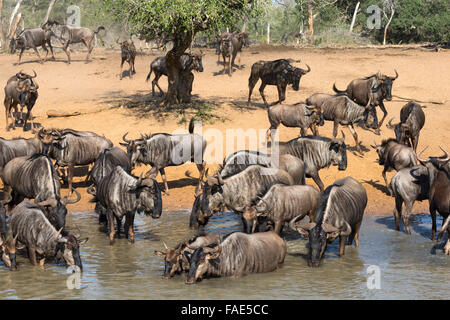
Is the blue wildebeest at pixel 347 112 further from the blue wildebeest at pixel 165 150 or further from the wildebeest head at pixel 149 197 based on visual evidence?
the wildebeest head at pixel 149 197

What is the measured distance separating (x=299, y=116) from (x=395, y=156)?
3302mm

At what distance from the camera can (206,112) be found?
2275 centimetres

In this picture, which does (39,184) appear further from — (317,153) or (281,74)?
(281,74)

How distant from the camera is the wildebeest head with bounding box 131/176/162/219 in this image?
1269cm

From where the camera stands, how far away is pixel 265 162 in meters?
14.8

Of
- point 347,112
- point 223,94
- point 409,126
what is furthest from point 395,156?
point 223,94

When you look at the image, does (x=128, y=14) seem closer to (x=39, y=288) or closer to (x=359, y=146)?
(x=359, y=146)

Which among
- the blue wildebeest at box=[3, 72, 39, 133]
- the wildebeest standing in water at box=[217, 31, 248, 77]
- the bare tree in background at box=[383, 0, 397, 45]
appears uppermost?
the bare tree in background at box=[383, 0, 397, 45]

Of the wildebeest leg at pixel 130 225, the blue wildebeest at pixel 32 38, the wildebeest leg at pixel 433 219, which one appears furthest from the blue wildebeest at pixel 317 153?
the blue wildebeest at pixel 32 38

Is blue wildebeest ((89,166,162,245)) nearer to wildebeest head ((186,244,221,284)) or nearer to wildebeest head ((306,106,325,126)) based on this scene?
wildebeest head ((186,244,221,284))

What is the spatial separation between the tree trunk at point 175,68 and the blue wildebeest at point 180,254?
11732 mm

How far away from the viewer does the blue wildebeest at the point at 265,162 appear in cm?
1462

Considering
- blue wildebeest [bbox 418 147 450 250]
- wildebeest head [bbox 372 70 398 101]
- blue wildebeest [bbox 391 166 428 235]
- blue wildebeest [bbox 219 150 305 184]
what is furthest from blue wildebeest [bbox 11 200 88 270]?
wildebeest head [bbox 372 70 398 101]

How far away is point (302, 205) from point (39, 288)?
506 cm
